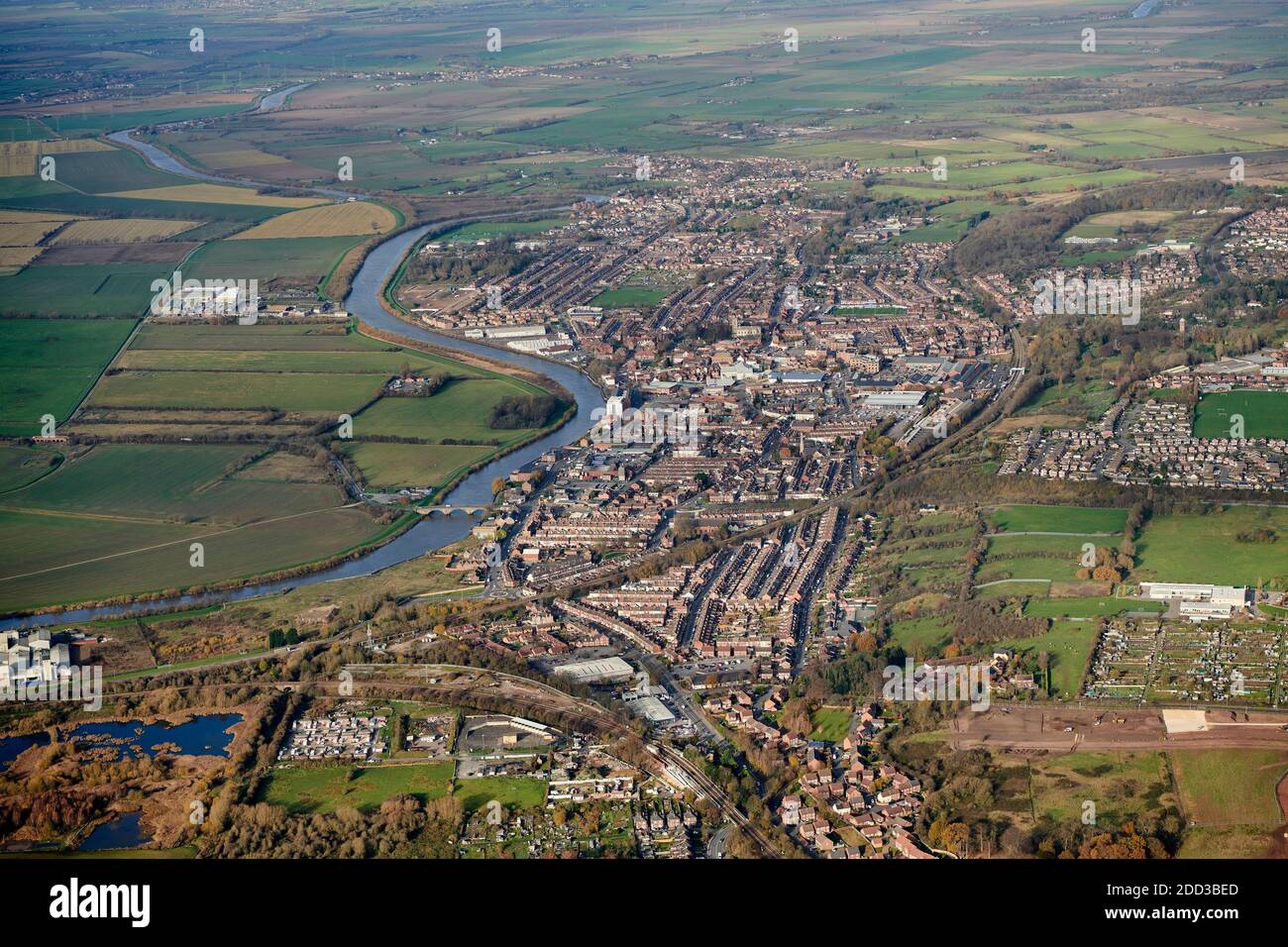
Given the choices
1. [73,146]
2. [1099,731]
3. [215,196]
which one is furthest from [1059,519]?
[73,146]

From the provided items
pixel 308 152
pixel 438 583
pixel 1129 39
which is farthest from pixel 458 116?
pixel 438 583

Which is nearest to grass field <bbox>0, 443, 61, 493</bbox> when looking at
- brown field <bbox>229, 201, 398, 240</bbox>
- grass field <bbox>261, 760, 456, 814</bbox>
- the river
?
the river

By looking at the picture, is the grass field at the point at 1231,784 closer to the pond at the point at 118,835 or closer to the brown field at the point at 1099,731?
the brown field at the point at 1099,731

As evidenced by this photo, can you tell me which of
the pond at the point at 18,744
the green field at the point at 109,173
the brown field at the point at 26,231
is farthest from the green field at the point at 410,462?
the green field at the point at 109,173

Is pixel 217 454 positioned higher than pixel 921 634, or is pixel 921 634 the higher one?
pixel 217 454

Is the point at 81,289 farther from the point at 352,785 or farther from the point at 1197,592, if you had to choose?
the point at 1197,592
